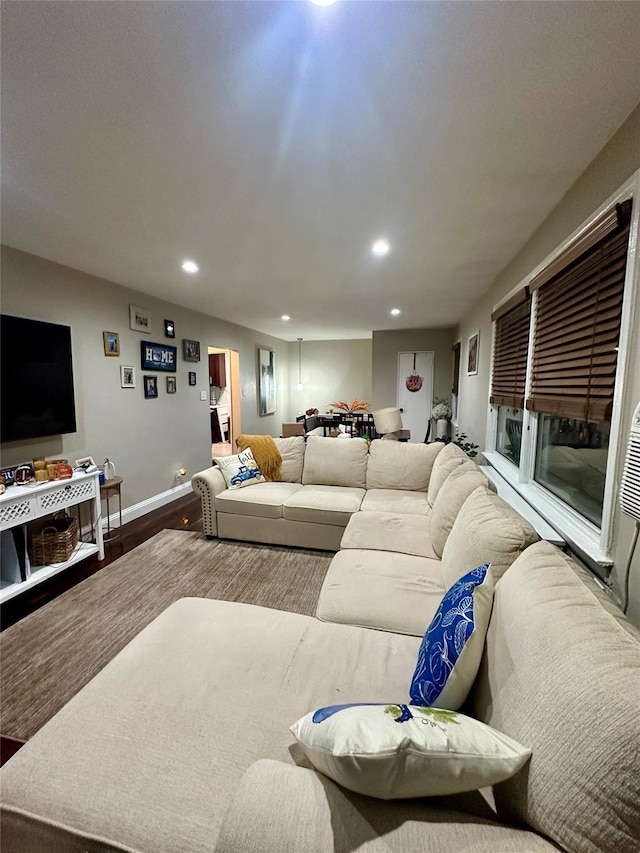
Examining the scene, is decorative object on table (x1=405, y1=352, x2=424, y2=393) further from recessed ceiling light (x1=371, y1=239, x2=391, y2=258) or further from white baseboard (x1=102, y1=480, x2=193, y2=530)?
white baseboard (x1=102, y1=480, x2=193, y2=530)

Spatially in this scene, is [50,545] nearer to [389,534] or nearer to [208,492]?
[208,492]

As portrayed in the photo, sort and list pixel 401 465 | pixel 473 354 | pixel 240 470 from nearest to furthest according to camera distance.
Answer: pixel 401 465 < pixel 240 470 < pixel 473 354

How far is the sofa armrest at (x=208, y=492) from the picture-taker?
3.07m

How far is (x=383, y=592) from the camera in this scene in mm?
1561

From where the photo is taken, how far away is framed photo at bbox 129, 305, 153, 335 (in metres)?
3.56

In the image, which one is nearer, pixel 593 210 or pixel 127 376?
pixel 593 210

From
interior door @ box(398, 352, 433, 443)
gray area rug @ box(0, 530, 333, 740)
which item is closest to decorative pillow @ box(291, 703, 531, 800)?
gray area rug @ box(0, 530, 333, 740)

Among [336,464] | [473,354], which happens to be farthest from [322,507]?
[473,354]

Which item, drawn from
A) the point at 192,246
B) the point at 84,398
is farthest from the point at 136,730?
the point at 84,398

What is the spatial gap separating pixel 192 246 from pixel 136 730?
2.69m

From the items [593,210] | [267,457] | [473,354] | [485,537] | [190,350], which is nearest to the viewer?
[485,537]

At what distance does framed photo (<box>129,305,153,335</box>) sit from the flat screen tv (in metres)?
0.80

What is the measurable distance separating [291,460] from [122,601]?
1805mm

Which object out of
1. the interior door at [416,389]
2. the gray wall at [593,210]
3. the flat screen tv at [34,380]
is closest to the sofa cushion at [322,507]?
the gray wall at [593,210]
